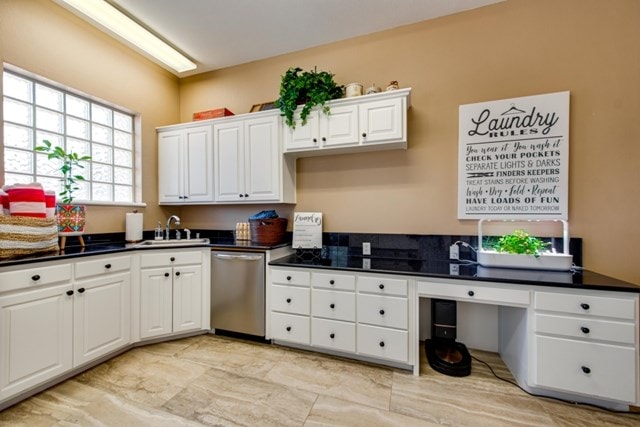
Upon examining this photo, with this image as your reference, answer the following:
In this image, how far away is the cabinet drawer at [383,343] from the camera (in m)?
2.04

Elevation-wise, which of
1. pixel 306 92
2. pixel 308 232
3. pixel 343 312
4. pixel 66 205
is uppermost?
pixel 306 92

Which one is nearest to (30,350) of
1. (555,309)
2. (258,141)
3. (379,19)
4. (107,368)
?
(107,368)

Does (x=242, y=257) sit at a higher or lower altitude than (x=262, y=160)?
lower

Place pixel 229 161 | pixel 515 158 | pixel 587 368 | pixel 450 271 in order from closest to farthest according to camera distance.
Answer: pixel 587 368 < pixel 450 271 < pixel 515 158 < pixel 229 161

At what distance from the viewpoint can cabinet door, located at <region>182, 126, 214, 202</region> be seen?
307 cm

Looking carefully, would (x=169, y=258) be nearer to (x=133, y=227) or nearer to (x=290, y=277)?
(x=133, y=227)

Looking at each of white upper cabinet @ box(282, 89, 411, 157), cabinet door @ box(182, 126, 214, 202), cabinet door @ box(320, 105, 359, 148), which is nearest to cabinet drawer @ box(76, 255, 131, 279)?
cabinet door @ box(182, 126, 214, 202)

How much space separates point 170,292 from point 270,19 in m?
2.78

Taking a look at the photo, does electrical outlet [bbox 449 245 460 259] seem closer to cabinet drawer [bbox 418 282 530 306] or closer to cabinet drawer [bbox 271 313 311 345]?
cabinet drawer [bbox 418 282 530 306]

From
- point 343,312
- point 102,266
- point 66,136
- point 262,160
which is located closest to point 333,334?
point 343,312

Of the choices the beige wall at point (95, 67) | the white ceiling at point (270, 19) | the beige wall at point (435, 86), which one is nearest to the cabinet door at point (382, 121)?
the beige wall at point (435, 86)

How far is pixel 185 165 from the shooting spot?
3195mm

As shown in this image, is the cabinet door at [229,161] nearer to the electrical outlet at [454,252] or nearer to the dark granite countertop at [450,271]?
the dark granite countertop at [450,271]

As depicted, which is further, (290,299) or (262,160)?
(262,160)
